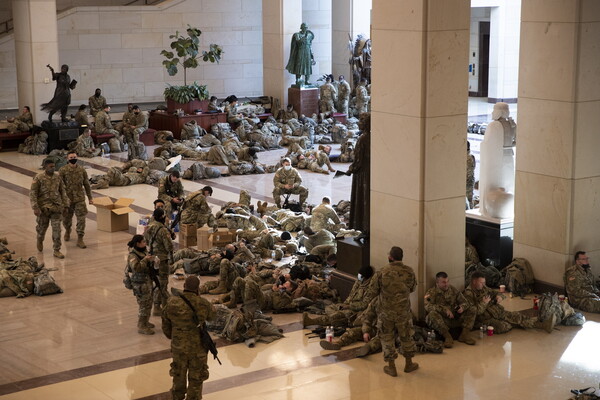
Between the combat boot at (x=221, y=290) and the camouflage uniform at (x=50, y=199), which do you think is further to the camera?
the camouflage uniform at (x=50, y=199)

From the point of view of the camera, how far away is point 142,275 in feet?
37.8

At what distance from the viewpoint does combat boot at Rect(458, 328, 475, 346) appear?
1120 cm

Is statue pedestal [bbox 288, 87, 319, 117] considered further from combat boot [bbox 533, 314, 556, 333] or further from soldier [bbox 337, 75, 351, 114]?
combat boot [bbox 533, 314, 556, 333]

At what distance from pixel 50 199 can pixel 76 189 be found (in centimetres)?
72

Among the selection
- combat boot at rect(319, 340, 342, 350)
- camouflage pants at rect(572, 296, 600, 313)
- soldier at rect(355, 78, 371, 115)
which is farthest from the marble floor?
soldier at rect(355, 78, 371, 115)

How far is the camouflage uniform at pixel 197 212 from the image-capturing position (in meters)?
15.5

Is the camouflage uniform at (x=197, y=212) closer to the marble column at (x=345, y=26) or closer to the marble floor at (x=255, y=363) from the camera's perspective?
the marble floor at (x=255, y=363)

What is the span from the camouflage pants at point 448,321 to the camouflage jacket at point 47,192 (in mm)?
6598

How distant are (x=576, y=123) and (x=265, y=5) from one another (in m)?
18.7

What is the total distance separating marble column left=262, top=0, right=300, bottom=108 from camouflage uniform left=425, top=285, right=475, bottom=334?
1894 centimetres

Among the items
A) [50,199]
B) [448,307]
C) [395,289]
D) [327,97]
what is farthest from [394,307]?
[327,97]

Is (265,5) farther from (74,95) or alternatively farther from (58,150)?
(58,150)

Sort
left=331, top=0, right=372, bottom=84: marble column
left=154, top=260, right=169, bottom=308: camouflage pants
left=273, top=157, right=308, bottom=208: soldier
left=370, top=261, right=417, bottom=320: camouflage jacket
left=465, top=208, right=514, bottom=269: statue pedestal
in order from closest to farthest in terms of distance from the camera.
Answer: left=370, top=261, right=417, bottom=320: camouflage jacket
left=154, top=260, right=169, bottom=308: camouflage pants
left=465, top=208, right=514, bottom=269: statue pedestal
left=273, top=157, right=308, bottom=208: soldier
left=331, top=0, right=372, bottom=84: marble column

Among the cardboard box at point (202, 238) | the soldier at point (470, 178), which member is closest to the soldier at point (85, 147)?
the cardboard box at point (202, 238)
